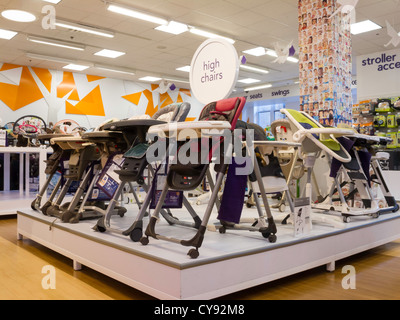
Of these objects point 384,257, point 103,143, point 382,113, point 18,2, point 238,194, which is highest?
point 18,2

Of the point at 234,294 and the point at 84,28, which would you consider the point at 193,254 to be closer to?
the point at 234,294

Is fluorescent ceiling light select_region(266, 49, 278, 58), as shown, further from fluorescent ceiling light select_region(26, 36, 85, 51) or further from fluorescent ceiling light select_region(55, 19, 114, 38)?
fluorescent ceiling light select_region(26, 36, 85, 51)

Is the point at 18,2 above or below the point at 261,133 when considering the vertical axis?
above

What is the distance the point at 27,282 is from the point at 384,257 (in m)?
3.00

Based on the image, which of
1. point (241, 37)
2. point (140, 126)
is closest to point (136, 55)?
point (241, 37)

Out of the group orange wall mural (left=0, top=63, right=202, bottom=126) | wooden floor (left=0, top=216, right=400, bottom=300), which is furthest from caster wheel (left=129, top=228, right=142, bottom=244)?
orange wall mural (left=0, top=63, right=202, bottom=126)

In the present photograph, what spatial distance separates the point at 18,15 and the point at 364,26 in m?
6.76

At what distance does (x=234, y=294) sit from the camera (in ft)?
7.99

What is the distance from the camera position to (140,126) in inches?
105

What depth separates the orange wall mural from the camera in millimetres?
10594

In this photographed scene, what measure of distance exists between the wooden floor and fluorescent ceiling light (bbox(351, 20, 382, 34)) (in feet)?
18.6
